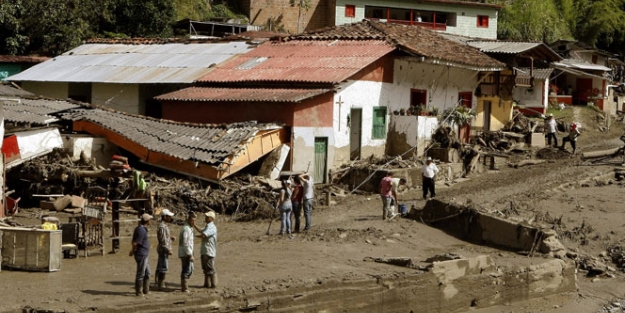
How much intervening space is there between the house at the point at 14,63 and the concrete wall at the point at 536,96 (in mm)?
21501

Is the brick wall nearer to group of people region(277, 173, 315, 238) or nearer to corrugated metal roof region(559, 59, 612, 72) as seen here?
corrugated metal roof region(559, 59, 612, 72)

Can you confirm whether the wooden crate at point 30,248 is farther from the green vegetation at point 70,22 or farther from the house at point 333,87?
the green vegetation at point 70,22

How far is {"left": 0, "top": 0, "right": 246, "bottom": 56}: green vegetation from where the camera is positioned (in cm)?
4447

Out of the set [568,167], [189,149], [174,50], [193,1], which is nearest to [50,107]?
[189,149]

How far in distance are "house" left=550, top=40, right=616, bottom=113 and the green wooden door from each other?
→ 20798mm

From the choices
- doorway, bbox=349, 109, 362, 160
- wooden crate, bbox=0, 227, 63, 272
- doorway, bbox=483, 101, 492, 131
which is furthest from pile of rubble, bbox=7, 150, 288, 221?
doorway, bbox=483, 101, 492, 131

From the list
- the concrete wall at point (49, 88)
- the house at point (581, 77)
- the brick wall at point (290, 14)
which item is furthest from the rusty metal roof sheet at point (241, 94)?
the brick wall at point (290, 14)

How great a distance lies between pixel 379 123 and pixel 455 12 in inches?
987

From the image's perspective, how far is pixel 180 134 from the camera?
2902 cm

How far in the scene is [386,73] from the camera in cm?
3309

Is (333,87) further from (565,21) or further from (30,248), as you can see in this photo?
(565,21)

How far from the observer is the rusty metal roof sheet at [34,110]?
27.3 m

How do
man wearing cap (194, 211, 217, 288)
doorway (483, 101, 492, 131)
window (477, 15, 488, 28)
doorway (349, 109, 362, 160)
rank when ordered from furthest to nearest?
window (477, 15, 488, 28) → doorway (483, 101, 492, 131) → doorway (349, 109, 362, 160) → man wearing cap (194, 211, 217, 288)

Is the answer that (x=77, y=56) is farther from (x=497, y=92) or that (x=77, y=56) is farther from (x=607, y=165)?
(x=607, y=165)
